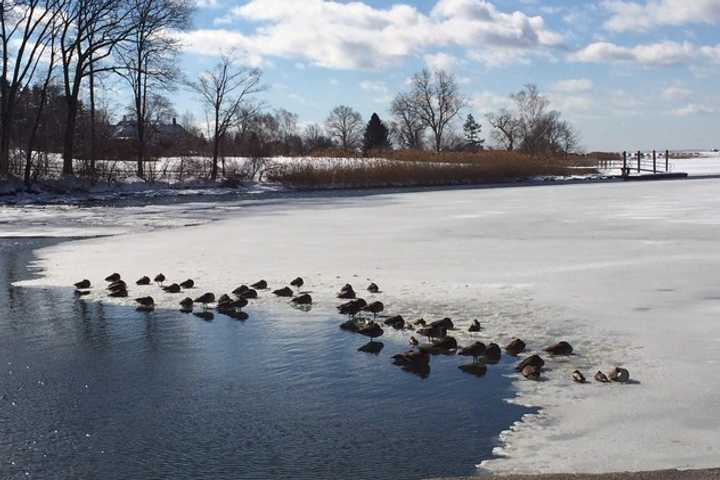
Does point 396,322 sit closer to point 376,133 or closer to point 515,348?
point 515,348

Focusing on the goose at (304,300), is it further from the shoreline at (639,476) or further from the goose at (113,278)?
the shoreline at (639,476)

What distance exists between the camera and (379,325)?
305 inches

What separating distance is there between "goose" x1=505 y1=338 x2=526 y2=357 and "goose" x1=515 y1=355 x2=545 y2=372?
0.43m

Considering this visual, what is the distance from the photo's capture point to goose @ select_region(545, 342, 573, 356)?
255 inches

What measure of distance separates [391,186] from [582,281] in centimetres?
3330

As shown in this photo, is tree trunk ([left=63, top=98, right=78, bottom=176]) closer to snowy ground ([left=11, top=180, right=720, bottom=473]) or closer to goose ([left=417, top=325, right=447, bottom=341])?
snowy ground ([left=11, top=180, right=720, bottom=473])

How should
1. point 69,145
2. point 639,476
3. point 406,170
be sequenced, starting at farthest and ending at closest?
point 406,170, point 69,145, point 639,476

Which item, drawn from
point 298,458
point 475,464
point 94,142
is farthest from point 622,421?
point 94,142

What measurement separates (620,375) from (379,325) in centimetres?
263

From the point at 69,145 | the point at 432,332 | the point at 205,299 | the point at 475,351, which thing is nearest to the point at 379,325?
the point at 432,332

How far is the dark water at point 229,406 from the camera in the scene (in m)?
4.35

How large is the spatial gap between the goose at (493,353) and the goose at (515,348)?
3.2 inches

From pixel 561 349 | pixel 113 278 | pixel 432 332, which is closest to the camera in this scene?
pixel 561 349

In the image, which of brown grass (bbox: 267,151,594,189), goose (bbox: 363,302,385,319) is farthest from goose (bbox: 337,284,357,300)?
brown grass (bbox: 267,151,594,189)
